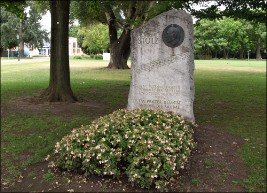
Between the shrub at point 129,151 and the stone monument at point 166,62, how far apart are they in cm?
177

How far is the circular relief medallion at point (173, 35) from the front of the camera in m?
7.15

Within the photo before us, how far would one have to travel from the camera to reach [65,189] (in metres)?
4.70

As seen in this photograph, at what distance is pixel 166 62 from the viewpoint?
726cm

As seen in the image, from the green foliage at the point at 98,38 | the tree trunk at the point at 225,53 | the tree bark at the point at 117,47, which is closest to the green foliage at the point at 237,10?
the tree bark at the point at 117,47

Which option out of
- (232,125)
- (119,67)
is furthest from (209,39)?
(232,125)

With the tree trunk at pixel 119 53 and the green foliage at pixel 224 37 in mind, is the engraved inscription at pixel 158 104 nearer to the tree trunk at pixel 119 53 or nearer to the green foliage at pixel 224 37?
the tree trunk at pixel 119 53

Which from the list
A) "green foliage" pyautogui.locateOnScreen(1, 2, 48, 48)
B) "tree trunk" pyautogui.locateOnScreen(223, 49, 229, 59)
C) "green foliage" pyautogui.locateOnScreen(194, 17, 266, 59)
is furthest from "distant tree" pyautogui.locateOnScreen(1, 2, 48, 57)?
"tree trunk" pyautogui.locateOnScreen(223, 49, 229, 59)

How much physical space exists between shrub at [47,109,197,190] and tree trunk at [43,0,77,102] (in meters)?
5.56

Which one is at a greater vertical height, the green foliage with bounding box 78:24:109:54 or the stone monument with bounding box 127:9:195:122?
the green foliage with bounding box 78:24:109:54

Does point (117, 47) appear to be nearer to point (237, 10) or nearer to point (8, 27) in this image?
point (237, 10)

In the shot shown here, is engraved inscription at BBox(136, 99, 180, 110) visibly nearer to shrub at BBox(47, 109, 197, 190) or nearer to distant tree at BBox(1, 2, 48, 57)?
shrub at BBox(47, 109, 197, 190)

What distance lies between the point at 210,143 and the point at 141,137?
1.93m

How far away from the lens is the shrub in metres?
4.61

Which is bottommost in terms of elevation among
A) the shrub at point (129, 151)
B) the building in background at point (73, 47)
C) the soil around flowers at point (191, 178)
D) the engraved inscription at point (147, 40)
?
the soil around flowers at point (191, 178)
